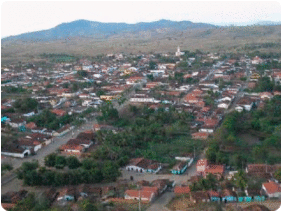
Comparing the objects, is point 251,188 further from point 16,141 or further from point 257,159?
point 16,141

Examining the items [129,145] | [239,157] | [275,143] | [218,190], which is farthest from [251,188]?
[129,145]

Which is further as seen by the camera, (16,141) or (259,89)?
(259,89)

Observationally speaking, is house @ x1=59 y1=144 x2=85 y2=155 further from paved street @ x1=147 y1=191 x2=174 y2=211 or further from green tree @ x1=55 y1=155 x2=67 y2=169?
paved street @ x1=147 y1=191 x2=174 y2=211

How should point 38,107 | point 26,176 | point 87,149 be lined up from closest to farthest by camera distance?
point 26,176 < point 87,149 < point 38,107

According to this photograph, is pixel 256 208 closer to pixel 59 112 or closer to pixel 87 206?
pixel 87 206

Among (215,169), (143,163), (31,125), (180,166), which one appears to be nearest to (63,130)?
(31,125)

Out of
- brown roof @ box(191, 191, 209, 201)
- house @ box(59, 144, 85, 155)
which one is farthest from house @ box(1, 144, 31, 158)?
brown roof @ box(191, 191, 209, 201)
